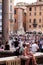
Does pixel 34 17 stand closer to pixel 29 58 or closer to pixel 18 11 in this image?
pixel 18 11

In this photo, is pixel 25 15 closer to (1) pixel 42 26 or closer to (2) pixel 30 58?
(1) pixel 42 26

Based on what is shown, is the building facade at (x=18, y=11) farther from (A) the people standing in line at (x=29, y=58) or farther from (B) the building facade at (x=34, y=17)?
(A) the people standing in line at (x=29, y=58)

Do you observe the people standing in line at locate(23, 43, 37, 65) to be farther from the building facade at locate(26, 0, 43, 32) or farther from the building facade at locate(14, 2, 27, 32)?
the building facade at locate(26, 0, 43, 32)

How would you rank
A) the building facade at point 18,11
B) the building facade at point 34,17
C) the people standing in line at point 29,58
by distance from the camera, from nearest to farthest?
the people standing in line at point 29,58 → the building facade at point 18,11 → the building facade at point 34,17

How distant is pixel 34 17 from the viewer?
109312 millimetres

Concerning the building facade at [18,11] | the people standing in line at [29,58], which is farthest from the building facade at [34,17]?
the people standing in line at [29,58]

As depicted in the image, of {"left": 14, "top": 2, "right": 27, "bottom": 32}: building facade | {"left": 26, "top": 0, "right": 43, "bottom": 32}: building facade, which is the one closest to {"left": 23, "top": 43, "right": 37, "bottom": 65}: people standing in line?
{"left": 14, "top": 2, "right": 27, "bottom": 32}: building facade

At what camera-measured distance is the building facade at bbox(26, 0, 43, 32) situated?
343 ft

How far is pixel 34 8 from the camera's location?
110m

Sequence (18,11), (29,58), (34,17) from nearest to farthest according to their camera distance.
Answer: (29,58)
(18,11)
(34,17)

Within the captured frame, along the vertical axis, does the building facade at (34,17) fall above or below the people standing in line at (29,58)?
below

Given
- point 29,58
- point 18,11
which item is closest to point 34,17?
point 18,11

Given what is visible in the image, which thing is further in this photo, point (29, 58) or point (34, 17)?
point (34, 17)

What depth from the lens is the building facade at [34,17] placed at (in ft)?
343
